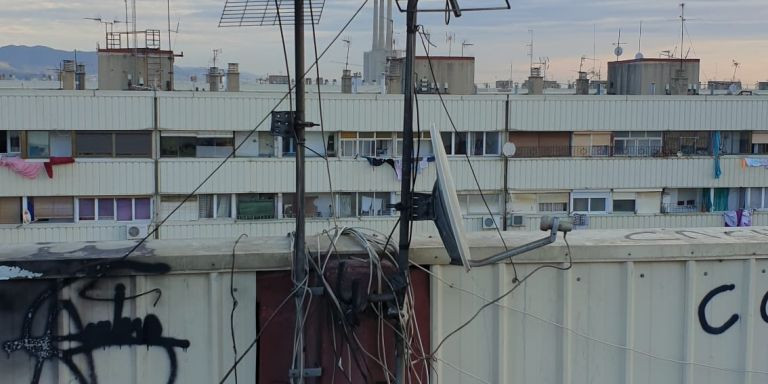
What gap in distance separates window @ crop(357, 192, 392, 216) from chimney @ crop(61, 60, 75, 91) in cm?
1090

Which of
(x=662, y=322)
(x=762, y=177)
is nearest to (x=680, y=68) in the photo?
(x=762, y=177)

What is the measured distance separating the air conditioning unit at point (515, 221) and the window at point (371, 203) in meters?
4.32

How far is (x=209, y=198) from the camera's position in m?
29.2

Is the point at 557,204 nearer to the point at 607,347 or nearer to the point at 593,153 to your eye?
the point at 593,153

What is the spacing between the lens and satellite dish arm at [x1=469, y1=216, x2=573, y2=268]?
12.7ft

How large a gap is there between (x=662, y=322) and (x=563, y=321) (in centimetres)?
53

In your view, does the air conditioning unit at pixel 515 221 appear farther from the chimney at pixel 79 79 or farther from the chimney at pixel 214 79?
the chimney at pixel 79 79

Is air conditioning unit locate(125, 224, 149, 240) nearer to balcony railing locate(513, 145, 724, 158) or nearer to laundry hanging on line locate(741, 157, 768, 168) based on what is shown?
balcony railing locate(513, 145, 724, 158)

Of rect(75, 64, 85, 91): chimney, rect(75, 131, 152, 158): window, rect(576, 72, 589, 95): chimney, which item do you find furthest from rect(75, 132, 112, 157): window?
rect(576, 72, 589, 95): chimney

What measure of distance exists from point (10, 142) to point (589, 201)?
20.0 m

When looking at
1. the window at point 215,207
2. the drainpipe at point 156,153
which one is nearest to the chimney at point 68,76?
the drainpipe at point 156,153

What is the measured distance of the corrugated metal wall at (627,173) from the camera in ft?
103

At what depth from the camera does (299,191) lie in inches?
155

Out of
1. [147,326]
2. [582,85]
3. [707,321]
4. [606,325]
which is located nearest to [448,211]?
[606,325]
